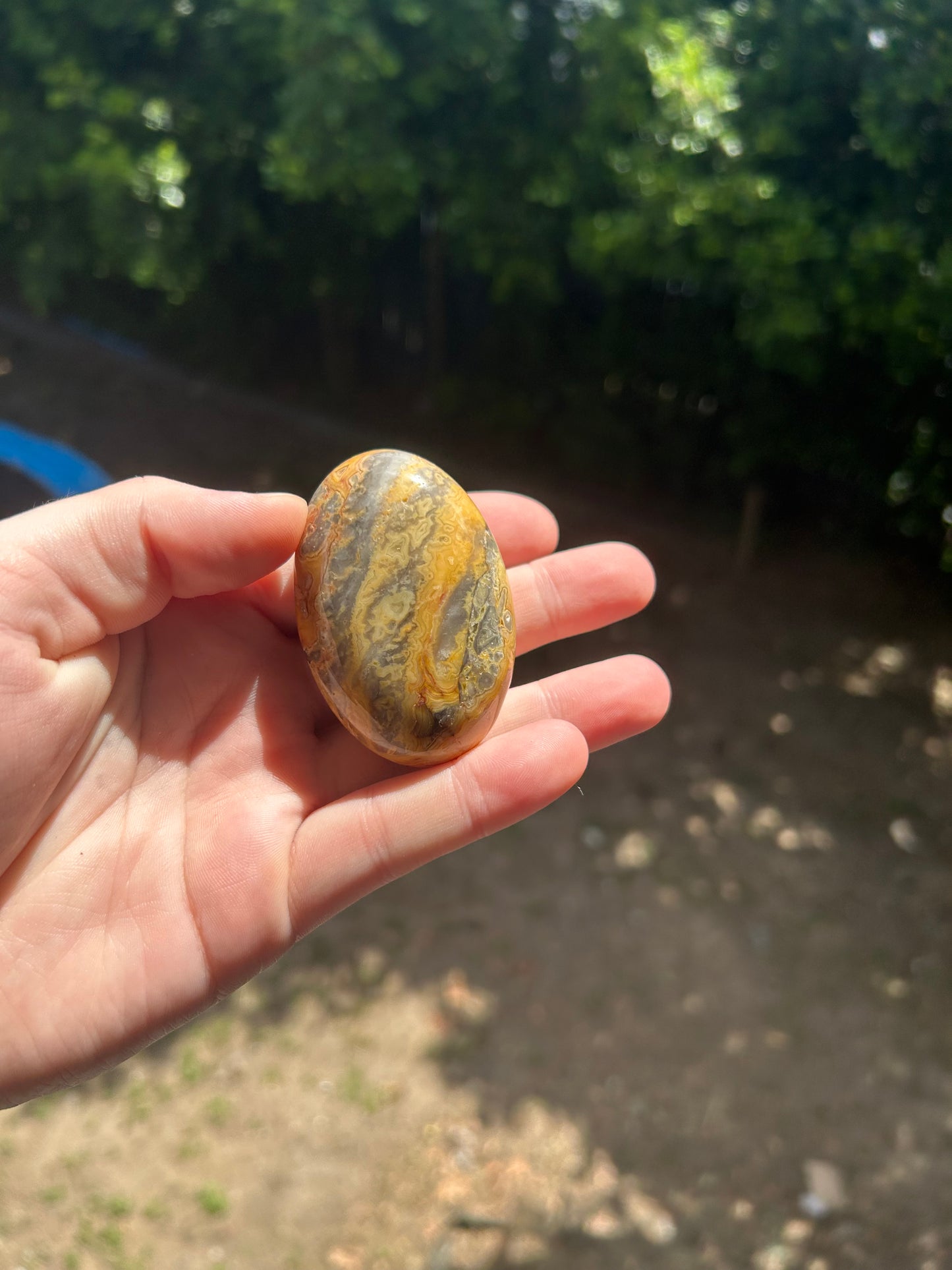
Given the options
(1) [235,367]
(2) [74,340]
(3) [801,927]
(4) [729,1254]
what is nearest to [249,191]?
(1) [235,367]

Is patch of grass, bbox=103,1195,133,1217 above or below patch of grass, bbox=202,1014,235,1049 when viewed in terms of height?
below

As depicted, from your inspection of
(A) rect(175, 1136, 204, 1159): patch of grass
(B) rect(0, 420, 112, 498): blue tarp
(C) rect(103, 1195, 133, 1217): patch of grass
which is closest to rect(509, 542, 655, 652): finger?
(A) rect(175, 1136, 204, 1159): patch of grass

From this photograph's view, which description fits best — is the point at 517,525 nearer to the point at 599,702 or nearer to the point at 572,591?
the point at 572,591

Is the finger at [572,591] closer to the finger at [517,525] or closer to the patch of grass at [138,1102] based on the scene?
the finger at [517,525]

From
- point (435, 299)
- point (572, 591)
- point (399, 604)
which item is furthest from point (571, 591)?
point (435, 299)

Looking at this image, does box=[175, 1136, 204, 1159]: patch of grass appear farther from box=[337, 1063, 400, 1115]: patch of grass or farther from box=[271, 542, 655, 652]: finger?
box=[271, 542, 655, 652]: finger
